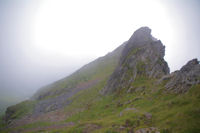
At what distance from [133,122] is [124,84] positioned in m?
27.2

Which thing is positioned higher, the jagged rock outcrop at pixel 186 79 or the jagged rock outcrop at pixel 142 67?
the jagged rock outcrop at pixel 142 67

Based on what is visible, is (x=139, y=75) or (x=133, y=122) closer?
(x=133, y=122)

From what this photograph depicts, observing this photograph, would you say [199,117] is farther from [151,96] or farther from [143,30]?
[143,30]

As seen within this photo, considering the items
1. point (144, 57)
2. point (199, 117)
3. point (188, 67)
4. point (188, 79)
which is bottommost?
point (199, 117)

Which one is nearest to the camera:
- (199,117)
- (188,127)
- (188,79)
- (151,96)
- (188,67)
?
(188,127)

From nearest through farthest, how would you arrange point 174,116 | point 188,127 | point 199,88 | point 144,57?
point 188,127
point 174,116
point 199,88
point 144,57

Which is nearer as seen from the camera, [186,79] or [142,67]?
[186,79]

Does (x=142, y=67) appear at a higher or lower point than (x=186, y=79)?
higher

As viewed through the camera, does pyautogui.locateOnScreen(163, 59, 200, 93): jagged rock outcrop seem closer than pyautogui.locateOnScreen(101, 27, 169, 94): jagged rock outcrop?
Yes

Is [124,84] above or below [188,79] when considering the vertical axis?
above

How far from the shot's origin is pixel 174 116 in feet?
54.8

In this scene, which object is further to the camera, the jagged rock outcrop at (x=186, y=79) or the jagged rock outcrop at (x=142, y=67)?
the jagged rock outcrop at (x=142, y=67)

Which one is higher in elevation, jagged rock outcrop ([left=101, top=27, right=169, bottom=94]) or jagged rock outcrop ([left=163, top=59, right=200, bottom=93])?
jagged rock outcrop ([left=101, top=27, right=169, bottom=94])

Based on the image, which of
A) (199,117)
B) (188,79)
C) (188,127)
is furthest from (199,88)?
(188,127)
